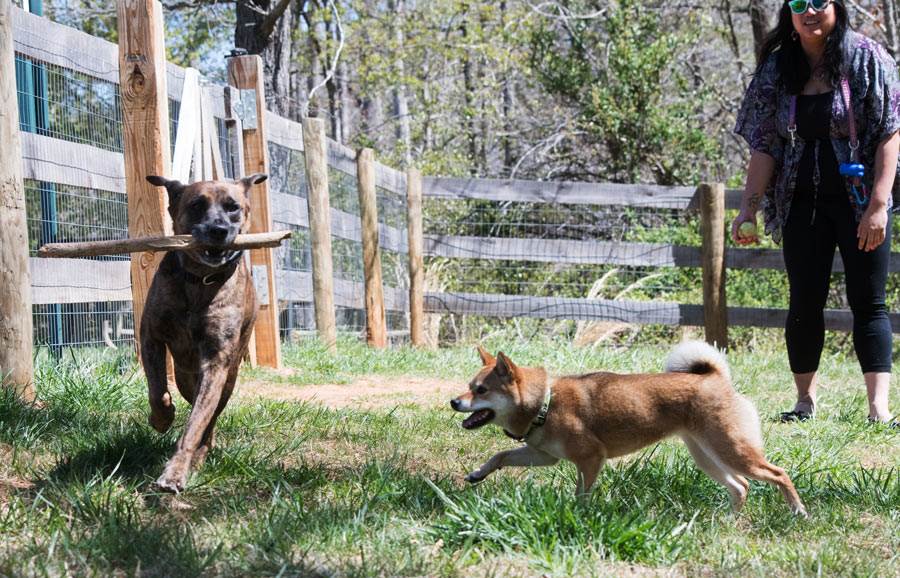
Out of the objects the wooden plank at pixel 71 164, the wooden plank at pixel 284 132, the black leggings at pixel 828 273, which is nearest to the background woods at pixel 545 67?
the wooden plank at pixel 284 132

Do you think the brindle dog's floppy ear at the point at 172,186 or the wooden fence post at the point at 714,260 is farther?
the wooden fence post at the point at 714,260

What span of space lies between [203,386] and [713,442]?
6.59ft

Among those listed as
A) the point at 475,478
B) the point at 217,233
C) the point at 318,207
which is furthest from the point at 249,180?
the point at 318,207

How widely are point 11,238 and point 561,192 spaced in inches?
272

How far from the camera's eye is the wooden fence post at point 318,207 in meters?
8.38

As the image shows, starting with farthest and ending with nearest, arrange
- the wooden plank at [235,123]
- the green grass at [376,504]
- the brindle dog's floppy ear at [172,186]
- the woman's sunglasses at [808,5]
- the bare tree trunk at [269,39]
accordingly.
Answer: the bare tree trunk at [269,39] < the wooden plank at [235,123] < the woman's sunglasses at [808,5] < the brindle dog's floppy ear at [172,186] < the green grass at [376,504]

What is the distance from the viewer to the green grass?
9.51ft

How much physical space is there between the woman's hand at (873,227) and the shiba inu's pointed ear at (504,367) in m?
2.33

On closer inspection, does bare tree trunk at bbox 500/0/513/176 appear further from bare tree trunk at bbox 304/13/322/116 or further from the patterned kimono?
the patterned kimono

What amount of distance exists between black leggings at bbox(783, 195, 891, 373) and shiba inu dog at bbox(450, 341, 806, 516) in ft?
5.81

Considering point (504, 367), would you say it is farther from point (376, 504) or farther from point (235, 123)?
point (235, 123)

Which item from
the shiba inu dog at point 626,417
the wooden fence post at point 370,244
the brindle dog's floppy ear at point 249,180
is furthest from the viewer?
the wooden fence post at point 370,244

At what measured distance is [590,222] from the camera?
43.8ft

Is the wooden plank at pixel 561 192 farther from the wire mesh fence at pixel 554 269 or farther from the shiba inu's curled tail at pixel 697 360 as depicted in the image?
the shiba inu's curled tail at pixel 697 360
